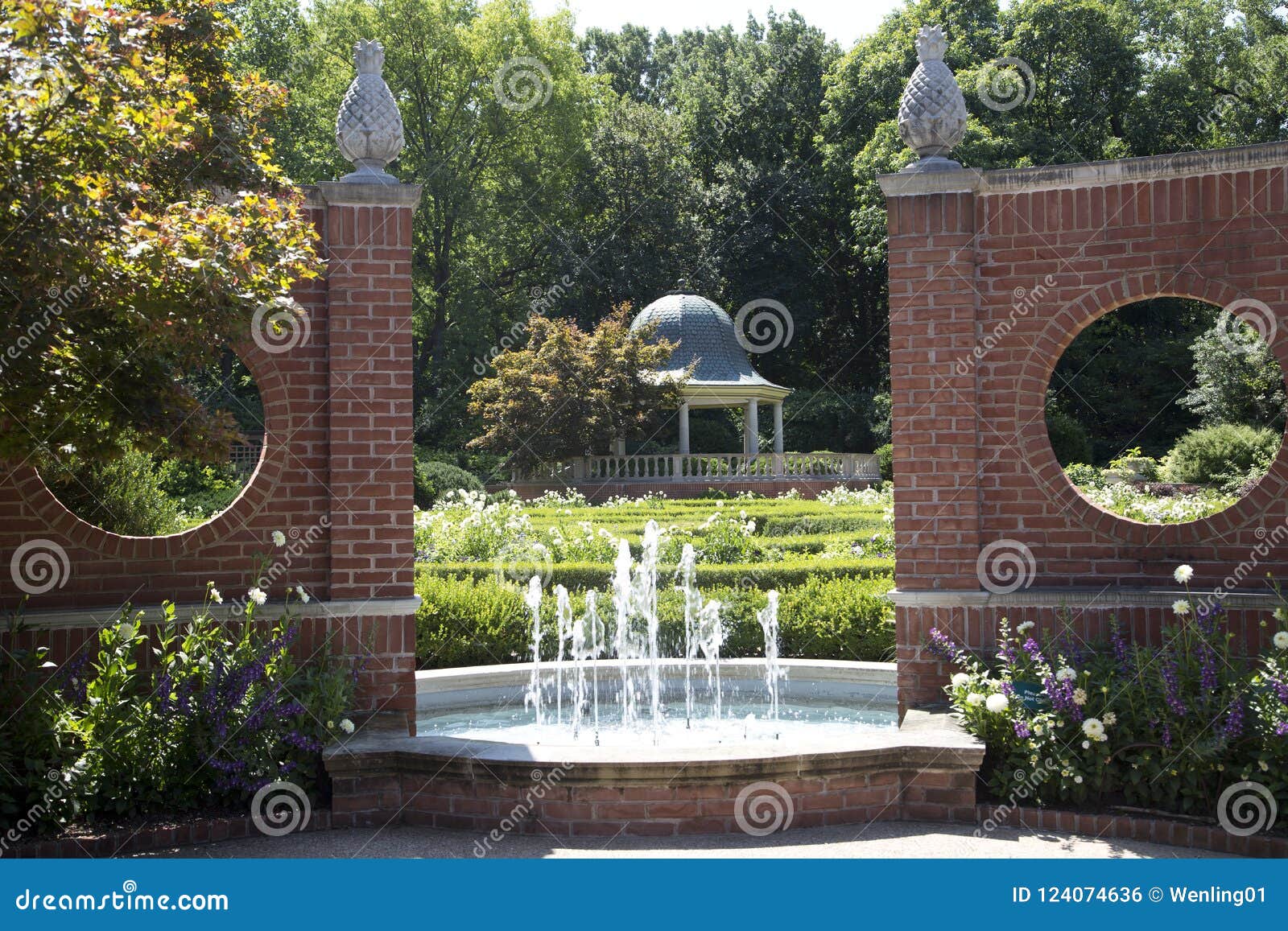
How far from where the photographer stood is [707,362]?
31125mm

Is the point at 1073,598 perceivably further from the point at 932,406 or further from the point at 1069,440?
the point at 1069,440

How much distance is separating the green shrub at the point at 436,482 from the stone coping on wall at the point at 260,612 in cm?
1887

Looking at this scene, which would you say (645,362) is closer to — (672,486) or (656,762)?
(672,486)

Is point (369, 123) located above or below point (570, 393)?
below

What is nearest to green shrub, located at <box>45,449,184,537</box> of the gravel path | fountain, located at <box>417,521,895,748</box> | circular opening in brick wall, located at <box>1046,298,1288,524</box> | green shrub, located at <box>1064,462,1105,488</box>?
Result: fountain, located at <box>417,521,895,748</box>

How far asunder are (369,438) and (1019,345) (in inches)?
160

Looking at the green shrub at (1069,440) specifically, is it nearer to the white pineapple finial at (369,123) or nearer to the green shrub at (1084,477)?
the green shrub at (1084,477)

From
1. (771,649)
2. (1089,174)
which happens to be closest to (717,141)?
(771,649)

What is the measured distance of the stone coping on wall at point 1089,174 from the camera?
6816 millimetres

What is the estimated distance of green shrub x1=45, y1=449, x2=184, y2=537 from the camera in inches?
457

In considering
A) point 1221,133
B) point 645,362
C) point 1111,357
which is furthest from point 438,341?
point 1221,133

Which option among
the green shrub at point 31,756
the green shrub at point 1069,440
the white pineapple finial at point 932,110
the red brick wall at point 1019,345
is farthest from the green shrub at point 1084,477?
the green shrub at point 31,756

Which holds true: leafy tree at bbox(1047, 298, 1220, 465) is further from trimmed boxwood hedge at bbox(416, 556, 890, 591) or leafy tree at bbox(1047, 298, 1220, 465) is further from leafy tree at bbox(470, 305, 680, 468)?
trimmed boxwood hedge at bbox(416, 556, 890, 591)

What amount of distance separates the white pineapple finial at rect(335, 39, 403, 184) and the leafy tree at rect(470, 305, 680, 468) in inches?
798
